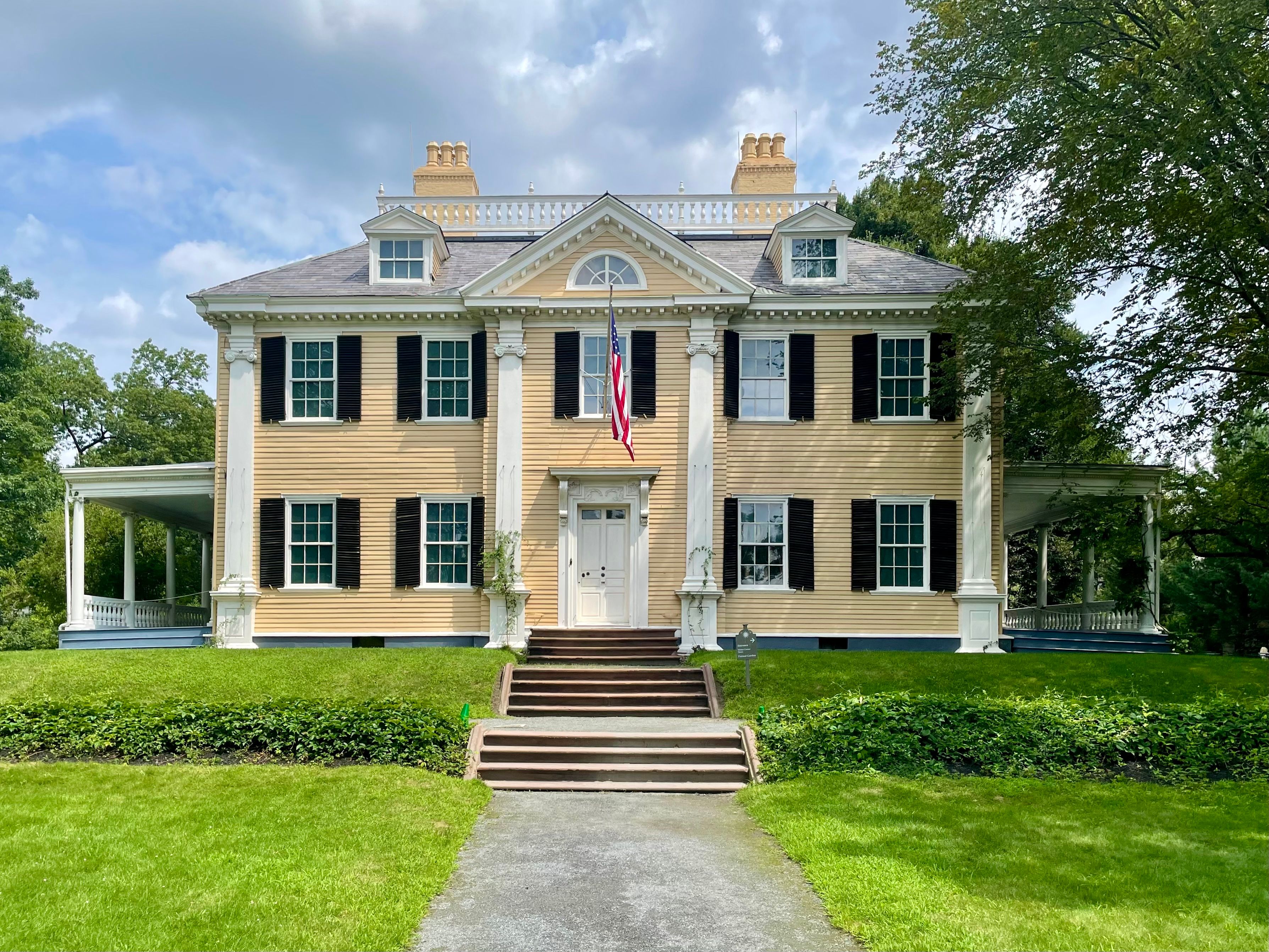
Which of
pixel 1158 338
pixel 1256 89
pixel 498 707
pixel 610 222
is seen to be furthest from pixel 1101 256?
pixel 498 707

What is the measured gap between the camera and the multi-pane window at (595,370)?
61.2 feet

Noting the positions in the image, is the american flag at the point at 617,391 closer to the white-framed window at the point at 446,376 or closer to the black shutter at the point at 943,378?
the white-framed window at the point at 446,376

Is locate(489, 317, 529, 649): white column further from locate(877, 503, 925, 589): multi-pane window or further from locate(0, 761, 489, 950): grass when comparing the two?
locate(0, 761, 489, 950): grass

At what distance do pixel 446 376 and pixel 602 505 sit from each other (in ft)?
12.6

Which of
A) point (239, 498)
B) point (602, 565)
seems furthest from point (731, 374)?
point (239, 498)

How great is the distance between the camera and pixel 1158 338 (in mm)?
16516

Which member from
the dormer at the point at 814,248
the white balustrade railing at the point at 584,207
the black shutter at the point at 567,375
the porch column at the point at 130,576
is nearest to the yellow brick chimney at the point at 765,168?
the white balustrade railing at the point at 584,207

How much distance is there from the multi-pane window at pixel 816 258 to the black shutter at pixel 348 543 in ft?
31.1

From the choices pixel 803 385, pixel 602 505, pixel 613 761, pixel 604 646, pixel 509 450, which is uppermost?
pixel 803 385

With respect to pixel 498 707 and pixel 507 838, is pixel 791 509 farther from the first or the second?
pixel 507 838

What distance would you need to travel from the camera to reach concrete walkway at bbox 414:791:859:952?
6281 mm

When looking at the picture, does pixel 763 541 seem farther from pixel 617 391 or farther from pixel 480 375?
pixel 480 375

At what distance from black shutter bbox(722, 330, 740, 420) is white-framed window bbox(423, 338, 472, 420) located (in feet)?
15.7

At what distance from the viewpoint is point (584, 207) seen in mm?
21297
